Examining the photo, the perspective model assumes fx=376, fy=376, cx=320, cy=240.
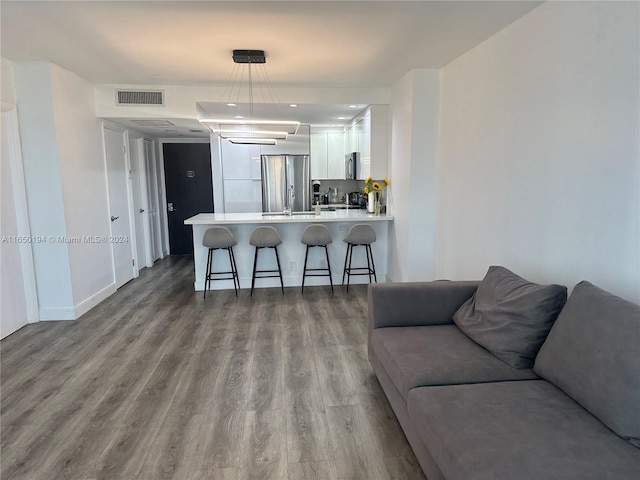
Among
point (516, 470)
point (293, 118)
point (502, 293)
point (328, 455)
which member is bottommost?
point (328, 455)

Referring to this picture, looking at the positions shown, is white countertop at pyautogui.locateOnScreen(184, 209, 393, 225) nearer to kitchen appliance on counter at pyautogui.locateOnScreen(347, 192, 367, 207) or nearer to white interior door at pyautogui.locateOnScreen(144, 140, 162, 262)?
kitchen appliance on counter at pyautogui.locateOnScreen(347, 192, 367, 207)

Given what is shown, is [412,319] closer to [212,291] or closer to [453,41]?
[453,41]

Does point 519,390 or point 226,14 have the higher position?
point 226,14

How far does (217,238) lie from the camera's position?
14.7 ft

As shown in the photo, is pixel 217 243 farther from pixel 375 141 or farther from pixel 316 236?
pixel 375 141

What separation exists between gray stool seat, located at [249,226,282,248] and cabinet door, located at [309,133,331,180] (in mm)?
2569

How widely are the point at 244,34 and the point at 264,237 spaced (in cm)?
227

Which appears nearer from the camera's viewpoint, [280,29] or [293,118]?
[280,29]

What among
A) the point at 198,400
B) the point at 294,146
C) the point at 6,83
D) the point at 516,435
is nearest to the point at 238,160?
the point at 294,146

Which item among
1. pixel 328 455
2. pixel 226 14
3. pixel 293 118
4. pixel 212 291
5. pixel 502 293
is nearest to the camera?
pixel 328 455

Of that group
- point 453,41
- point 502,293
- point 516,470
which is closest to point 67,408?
point 516,470

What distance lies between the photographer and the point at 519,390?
5.53 ft

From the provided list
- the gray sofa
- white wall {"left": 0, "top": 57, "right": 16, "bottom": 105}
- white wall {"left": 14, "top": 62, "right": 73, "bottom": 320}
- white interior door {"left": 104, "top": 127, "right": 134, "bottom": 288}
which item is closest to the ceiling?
white wall {"left": 0, "top": 57, "right": 16, "bottom": 105}

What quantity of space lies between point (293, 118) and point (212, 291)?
2.96 metres
